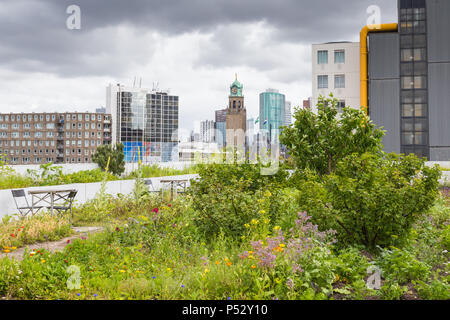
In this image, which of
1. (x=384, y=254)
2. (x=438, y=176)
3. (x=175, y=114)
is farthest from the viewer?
(x=175, y=114)

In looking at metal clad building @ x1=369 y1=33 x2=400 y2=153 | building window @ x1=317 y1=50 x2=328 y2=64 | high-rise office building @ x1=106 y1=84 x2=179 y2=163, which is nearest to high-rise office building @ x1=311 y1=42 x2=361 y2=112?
building window @ x1=317 y1=50 x2=328 y2=64

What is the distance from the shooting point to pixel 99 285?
4.25 metres

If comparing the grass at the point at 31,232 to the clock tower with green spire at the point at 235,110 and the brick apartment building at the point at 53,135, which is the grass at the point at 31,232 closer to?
the clock tower with green spire at the point at 235,110

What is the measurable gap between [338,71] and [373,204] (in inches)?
1149

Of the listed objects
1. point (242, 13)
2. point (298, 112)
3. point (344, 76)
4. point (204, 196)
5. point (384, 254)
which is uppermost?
point (344, 76)

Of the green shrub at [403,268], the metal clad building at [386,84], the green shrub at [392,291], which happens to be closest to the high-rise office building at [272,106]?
the metal clad building at [386,84]

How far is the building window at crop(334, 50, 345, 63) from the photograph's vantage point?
104 ft

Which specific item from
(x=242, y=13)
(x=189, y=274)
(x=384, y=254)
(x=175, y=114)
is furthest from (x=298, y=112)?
(x=175, y=114)

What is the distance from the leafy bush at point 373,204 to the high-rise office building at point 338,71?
1060 inches

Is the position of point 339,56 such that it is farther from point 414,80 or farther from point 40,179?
point 40,179

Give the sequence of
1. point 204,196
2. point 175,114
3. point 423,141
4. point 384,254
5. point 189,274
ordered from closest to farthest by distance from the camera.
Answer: point 189,274 → point 384,254 → point 204,196 → point 423,141 → point 175,114

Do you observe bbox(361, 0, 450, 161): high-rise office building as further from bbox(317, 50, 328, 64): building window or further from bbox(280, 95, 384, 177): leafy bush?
bbox(280, 95, 384, 177): leafy bush

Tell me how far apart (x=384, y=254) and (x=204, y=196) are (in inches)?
113
